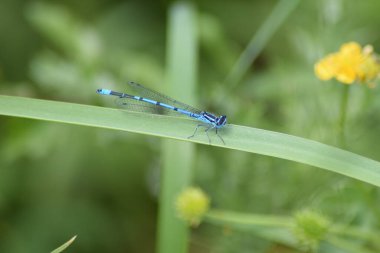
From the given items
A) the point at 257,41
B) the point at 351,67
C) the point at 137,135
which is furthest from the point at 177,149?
the point at 257,41

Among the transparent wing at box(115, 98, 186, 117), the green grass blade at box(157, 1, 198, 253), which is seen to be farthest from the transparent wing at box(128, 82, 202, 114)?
the green grass blade at box(157, 1, 198, 253)

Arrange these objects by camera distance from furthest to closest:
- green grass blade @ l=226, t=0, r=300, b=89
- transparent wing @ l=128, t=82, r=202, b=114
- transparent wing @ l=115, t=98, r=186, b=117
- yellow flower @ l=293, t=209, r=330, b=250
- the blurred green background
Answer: green grass blade @ l=226, t=0, r=300, b=89 < the blurred green background < transparent wing @ l=128, t=82, r=202, b=114 < transparent wing @ l=115, t=98, r=186, b=117 < yellow flower @ l=293, t=209, r=330, b=250

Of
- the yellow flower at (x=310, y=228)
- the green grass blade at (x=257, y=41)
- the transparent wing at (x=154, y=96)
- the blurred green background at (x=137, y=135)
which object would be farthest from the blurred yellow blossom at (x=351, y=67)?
the green grass blade at (x=257, y=41)

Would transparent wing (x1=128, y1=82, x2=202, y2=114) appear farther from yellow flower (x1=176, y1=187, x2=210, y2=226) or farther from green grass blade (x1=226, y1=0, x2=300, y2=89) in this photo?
green grass blade (x1=226, y1=0, x2=300, y2=89)

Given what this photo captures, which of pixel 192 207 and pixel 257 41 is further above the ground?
pixel 257 41

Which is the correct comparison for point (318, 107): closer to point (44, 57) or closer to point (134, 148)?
point (134, 148)

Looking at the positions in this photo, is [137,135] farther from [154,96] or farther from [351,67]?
[351,67]
